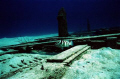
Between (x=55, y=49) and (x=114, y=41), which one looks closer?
(x=114, y=41)

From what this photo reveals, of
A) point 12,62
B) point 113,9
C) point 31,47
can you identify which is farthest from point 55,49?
point 113,9

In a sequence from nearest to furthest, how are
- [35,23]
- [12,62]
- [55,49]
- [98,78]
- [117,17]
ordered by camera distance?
1. [98,78]
2. [12,62]
3. [55,49]
4. [117,17]
5. [35,23]

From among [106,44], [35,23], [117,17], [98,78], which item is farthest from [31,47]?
[35,23]

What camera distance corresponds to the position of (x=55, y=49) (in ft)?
19.9

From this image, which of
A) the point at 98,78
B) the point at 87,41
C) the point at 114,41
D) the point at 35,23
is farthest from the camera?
the point at 35,23

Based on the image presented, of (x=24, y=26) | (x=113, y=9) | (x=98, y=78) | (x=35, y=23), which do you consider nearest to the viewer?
(x=98, y=78)

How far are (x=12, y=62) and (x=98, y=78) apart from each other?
3619 mm

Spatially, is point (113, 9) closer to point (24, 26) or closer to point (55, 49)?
point (24, 26)

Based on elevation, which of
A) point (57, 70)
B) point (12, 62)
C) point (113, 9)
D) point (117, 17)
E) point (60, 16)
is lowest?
point (12, 62)

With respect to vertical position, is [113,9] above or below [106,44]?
above

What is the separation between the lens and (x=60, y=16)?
29.7 feet

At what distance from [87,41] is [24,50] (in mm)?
4222

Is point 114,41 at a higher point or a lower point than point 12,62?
higher

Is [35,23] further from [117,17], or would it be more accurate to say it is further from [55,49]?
[55,49]
